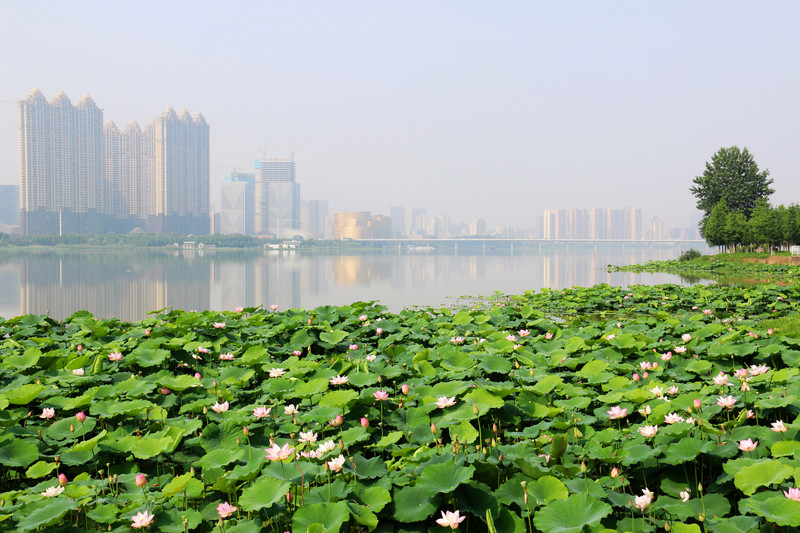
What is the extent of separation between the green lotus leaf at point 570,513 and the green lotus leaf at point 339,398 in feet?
3.68

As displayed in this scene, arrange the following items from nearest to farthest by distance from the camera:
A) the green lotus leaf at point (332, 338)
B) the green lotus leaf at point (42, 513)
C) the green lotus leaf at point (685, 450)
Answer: the green lotus leaf at point (42, 513), the green lotus leaf at point (685, 450), the green lotus leaf at point (332, 338)

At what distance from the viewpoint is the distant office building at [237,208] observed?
140 meters

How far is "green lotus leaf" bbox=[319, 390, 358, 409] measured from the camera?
2471mm

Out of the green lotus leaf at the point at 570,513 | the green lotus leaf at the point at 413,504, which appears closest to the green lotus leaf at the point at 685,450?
the green lotus leaf at the point at 570,513

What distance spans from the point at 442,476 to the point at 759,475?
1.03 metres

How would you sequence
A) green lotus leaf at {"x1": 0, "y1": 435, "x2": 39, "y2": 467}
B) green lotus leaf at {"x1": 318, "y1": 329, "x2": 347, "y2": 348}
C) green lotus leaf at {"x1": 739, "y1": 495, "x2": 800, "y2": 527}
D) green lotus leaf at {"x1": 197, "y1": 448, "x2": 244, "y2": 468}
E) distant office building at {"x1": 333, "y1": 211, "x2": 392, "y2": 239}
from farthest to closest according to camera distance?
distant office building at {"x1": 333, "y1": 211, "x2": 392, "y2": 239}
green lotus leaf at {"x1": 318, "y1": 329, "x2": 347, "y2": 348}
green lotus leaf at {"x1": 0, "y1": 435, "x2": 39, "y2": 467}
green lotus leaf at {"x1": 197, "y1": 448, "x2": 244, "y2": 468}
green lotus leaf at {"x1": 739, "y1": 495, "x2": 800, "y2": 527}

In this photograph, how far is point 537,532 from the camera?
5.54 ft

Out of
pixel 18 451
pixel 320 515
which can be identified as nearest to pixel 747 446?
pixel 320 515

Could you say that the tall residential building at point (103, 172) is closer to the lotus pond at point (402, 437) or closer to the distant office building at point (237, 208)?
the distant office building at point (237, 208)

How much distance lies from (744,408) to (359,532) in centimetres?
200

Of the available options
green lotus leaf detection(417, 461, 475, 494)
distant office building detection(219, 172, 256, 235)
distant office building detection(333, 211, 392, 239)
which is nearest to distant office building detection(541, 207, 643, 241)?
distant office building detection(333, 211, 392, 239)

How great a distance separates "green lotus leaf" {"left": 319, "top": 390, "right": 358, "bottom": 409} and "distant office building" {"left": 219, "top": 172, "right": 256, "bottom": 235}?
14237cm

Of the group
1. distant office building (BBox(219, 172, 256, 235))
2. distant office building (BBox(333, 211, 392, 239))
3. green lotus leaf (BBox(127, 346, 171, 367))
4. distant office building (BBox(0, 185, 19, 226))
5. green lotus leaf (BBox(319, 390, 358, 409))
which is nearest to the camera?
Result: green lotus leaf (BBox(319, 390, 358, 409))

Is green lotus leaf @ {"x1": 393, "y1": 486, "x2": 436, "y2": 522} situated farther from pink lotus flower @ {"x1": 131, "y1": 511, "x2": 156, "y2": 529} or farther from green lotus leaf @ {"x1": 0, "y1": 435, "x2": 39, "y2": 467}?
green lotus leaf @ {"x1": 0, "y1": 435, "x2": 39, "y2": 467}
